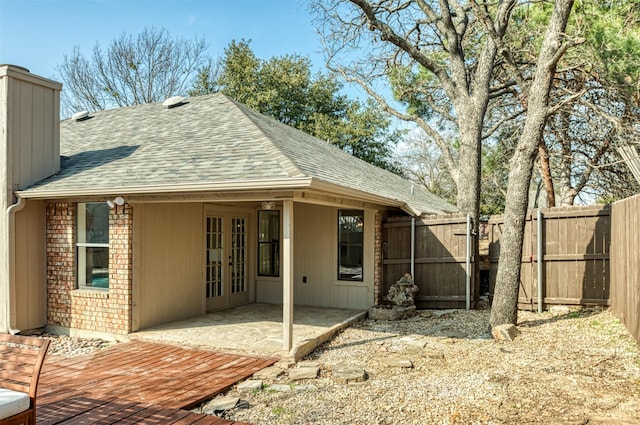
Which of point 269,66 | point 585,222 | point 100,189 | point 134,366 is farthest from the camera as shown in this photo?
point 269,66

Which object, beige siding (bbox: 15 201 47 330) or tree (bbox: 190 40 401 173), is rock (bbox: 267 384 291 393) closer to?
beige siding (bbox: 15 201 47 330)

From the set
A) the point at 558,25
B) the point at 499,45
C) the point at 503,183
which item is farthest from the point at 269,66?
the point at 558,25

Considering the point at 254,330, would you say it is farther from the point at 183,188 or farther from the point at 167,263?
the point at 183,188

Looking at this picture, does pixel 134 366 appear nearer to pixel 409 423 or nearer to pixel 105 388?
pixel 105 388

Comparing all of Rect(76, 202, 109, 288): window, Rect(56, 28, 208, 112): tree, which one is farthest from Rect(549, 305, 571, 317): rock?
Rect(56, 28, 208, 112): tree

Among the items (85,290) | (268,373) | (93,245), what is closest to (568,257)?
(268,373)

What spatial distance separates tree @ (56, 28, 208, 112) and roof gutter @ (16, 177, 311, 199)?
20.3 metres

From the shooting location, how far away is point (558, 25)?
7066 millimetres

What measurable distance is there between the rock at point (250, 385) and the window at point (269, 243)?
16.2ft

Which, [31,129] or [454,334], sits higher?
[31,129]

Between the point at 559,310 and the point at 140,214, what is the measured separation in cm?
745

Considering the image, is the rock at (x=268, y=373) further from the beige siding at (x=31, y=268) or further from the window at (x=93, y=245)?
the beige siding at (x=31, y=268)

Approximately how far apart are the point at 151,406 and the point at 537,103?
23.1ft

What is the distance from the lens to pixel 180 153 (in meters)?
7.50
